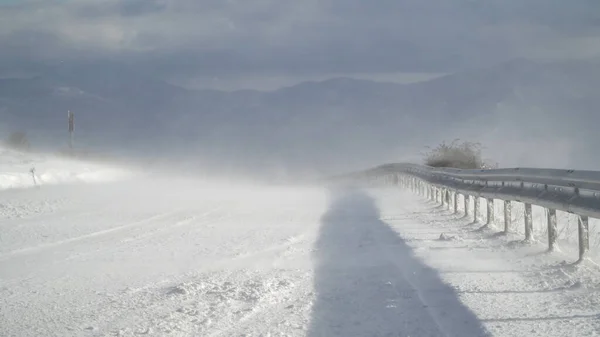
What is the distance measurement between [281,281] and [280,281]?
0.02 metres

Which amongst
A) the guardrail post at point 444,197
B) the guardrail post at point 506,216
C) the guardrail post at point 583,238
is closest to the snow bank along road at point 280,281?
the guardrail post at point 583,238

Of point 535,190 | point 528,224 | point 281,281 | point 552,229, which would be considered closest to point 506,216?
point 528,224

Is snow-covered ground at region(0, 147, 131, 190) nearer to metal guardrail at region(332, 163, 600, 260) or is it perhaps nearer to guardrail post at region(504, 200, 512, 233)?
metal guardrail at region(332, 163, 600, 260)

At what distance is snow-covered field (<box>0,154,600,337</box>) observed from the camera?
7.45 meters

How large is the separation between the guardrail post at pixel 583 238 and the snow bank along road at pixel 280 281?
36 cm

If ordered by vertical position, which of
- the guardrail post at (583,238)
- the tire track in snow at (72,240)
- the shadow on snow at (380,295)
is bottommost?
the shadow on snow at (380,295)

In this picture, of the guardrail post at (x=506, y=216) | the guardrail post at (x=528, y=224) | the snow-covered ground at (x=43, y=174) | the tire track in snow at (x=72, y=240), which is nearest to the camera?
the tire track in snow at (x=72, y=240)

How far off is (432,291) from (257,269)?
271cm

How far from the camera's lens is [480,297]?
868cm

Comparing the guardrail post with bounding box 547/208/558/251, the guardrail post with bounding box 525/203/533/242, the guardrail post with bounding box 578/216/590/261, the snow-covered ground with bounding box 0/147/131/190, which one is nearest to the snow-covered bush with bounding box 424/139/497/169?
the snow-covered ground with bounding box 0/147/131/190

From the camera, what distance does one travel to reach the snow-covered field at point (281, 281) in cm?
745

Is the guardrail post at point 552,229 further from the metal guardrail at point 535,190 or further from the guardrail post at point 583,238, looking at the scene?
the guardrail post at point 583,238

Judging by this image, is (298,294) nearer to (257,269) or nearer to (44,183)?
(257,269)

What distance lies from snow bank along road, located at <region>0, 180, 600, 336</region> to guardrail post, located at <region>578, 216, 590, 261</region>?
355 millimetres
